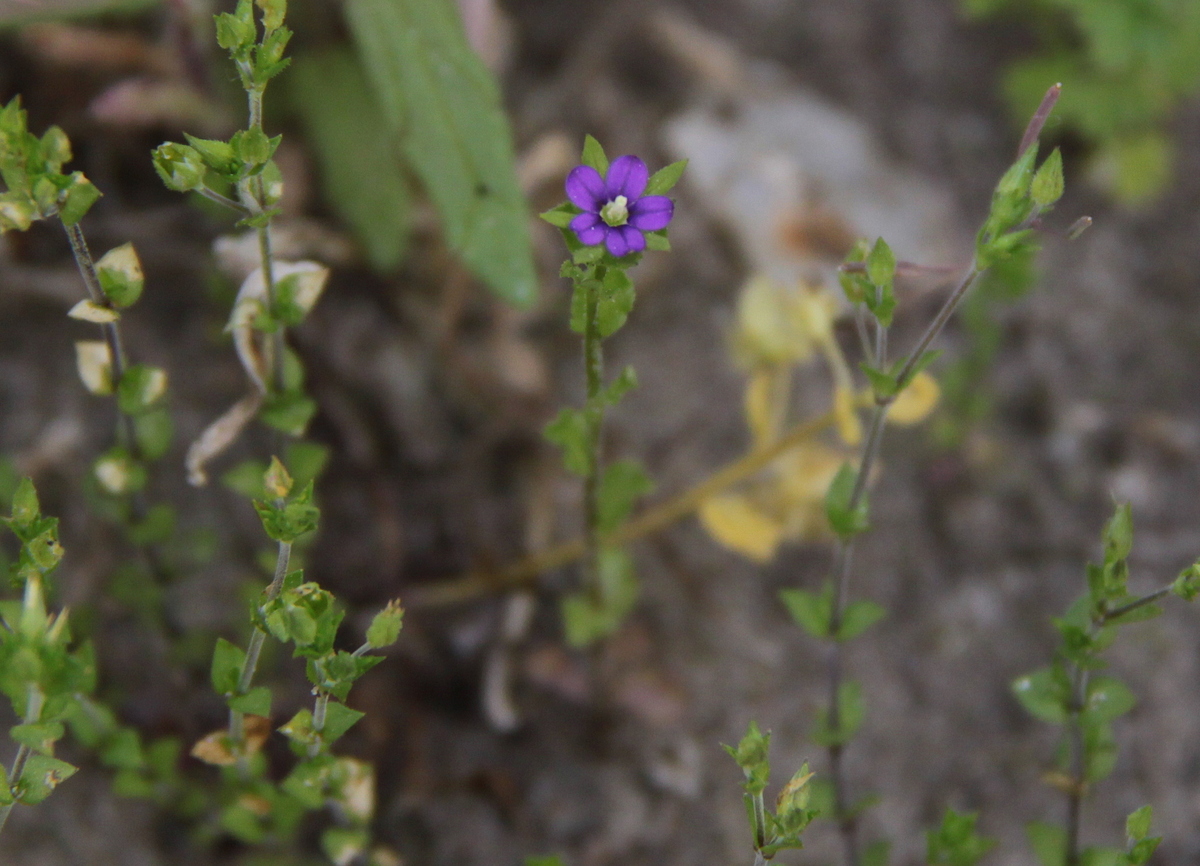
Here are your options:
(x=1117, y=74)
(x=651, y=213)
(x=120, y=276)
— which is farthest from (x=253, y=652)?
(x=1117, y=74)

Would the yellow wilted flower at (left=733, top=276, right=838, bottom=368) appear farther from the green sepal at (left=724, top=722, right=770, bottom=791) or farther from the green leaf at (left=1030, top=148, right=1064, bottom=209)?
the green sepal at (left=724, top=722, right=770, bottom=791)

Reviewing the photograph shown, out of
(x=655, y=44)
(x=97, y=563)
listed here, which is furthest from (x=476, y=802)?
(x=655, y=44)

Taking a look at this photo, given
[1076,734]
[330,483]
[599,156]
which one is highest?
[330,483]

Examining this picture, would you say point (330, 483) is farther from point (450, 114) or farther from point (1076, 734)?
point (1076, 734)

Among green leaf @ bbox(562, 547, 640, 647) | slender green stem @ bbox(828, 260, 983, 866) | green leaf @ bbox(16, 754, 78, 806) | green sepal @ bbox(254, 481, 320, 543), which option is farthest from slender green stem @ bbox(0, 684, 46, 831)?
slender green stem @ bbox(828, 260, 983, 866)

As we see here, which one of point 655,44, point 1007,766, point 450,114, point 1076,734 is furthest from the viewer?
point 655,44

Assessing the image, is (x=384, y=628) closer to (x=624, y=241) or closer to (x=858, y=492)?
(x=624, y=241)
